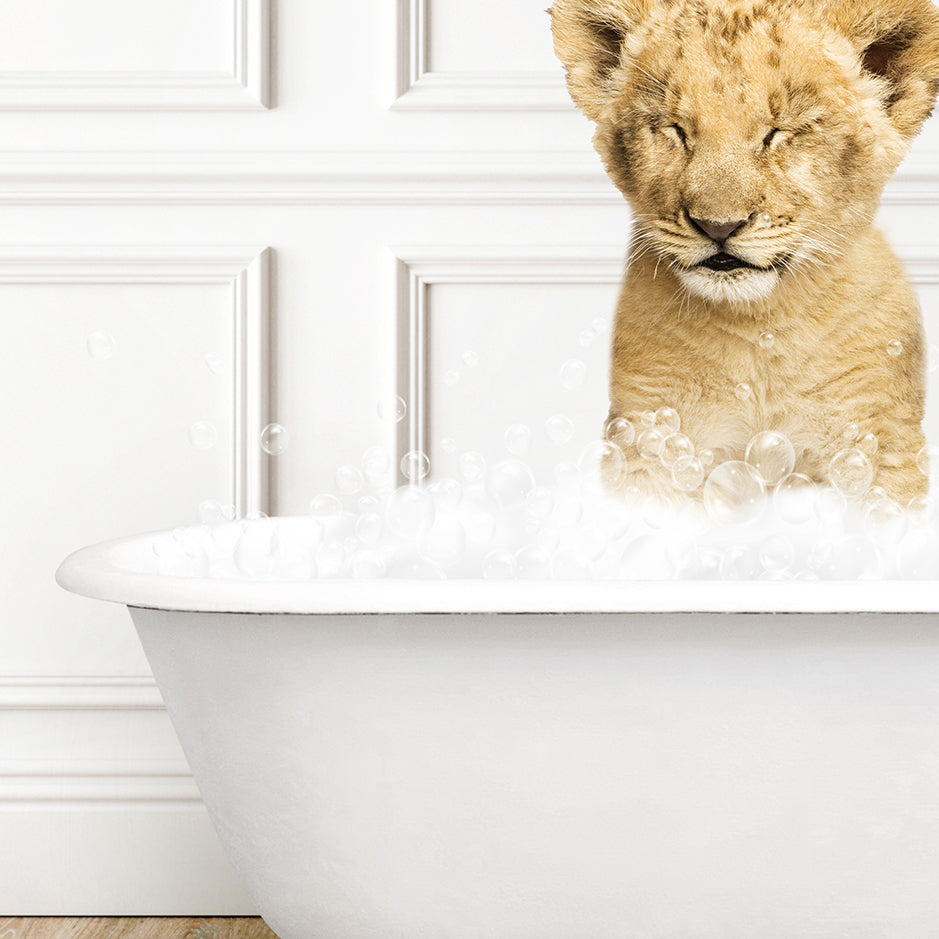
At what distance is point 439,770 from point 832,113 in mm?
977

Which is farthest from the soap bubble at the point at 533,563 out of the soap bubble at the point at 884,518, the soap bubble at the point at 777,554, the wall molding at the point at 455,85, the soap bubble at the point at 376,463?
the wall molding at the point at 455,85

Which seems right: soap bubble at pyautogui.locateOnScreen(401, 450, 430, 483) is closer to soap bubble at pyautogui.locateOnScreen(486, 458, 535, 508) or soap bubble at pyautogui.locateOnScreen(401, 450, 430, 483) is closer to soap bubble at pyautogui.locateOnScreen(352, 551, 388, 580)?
soap bubble at pyautogui.locateOnScreen(486, 458, 535, 508)

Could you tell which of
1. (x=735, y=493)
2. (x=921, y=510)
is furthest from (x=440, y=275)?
(x=921, y=510)

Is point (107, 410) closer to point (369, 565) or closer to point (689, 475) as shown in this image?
point (369, 565)

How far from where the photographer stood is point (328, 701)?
86 centimetres

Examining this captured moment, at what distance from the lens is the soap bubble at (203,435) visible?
1.49 m

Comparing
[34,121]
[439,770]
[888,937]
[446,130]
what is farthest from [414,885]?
[34,121]

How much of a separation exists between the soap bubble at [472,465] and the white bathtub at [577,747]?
2.01ft

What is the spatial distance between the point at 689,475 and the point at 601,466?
129 mm

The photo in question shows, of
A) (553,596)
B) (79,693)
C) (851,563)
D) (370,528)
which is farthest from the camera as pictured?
(79,693)

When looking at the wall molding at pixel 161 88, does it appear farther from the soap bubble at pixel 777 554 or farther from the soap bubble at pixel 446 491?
the soap bubble at pixel 777 554

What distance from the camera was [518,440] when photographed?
1498 mm

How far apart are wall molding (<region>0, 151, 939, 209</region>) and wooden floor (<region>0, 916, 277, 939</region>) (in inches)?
40.1

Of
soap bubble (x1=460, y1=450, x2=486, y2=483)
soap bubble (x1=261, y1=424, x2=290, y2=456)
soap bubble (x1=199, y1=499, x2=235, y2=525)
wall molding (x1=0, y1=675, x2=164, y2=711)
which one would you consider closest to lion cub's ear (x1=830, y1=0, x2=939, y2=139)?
soap bubble (x1=460, y1=450, x2=486, y2=483)
